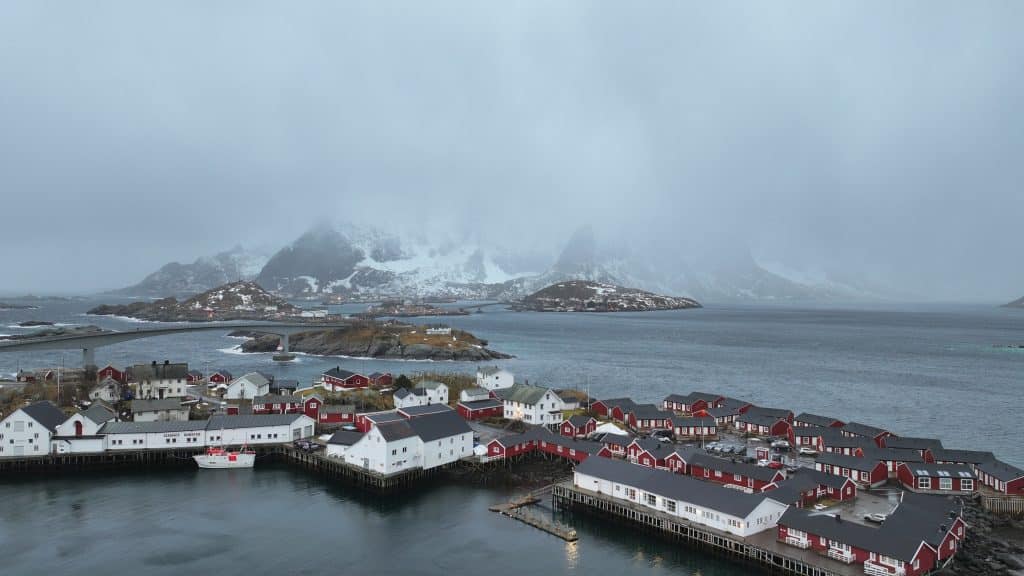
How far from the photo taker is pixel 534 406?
42406 millimetres

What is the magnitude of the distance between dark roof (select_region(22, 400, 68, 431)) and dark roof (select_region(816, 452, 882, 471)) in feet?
139

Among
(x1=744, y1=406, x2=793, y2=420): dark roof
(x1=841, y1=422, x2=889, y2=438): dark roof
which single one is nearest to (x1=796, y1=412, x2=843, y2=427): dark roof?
(x1=744, y1=406, x2=793, y2=420): dark roof

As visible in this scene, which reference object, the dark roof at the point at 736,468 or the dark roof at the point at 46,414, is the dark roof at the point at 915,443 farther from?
the dark roof at the point at 46,414

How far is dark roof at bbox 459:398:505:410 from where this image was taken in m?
44.9

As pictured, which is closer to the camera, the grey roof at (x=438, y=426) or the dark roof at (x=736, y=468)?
the dark roof at (x=736, y=468)

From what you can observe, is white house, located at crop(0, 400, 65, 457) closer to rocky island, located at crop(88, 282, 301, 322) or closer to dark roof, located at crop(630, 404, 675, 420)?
dark roof, located at crop(630, 404, 675, 420)

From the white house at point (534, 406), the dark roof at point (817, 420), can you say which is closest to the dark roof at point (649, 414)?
the white house at point (534, 406)

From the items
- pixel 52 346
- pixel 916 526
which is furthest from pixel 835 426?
pixel 52 346

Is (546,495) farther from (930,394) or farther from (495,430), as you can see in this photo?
(930,394)

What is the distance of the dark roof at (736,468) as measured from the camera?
28.4 metres

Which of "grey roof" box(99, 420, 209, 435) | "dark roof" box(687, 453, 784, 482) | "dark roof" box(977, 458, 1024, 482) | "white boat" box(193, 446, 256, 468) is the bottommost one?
"white boat" box(193, 446, 256, 468)

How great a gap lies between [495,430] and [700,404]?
16.6 meters

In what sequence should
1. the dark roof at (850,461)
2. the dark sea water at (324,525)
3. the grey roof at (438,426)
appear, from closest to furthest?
the dark sea water at (324,525) → the dark roof at (850,461) → the grey roof at (438,426)

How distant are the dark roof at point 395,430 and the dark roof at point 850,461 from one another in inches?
844
